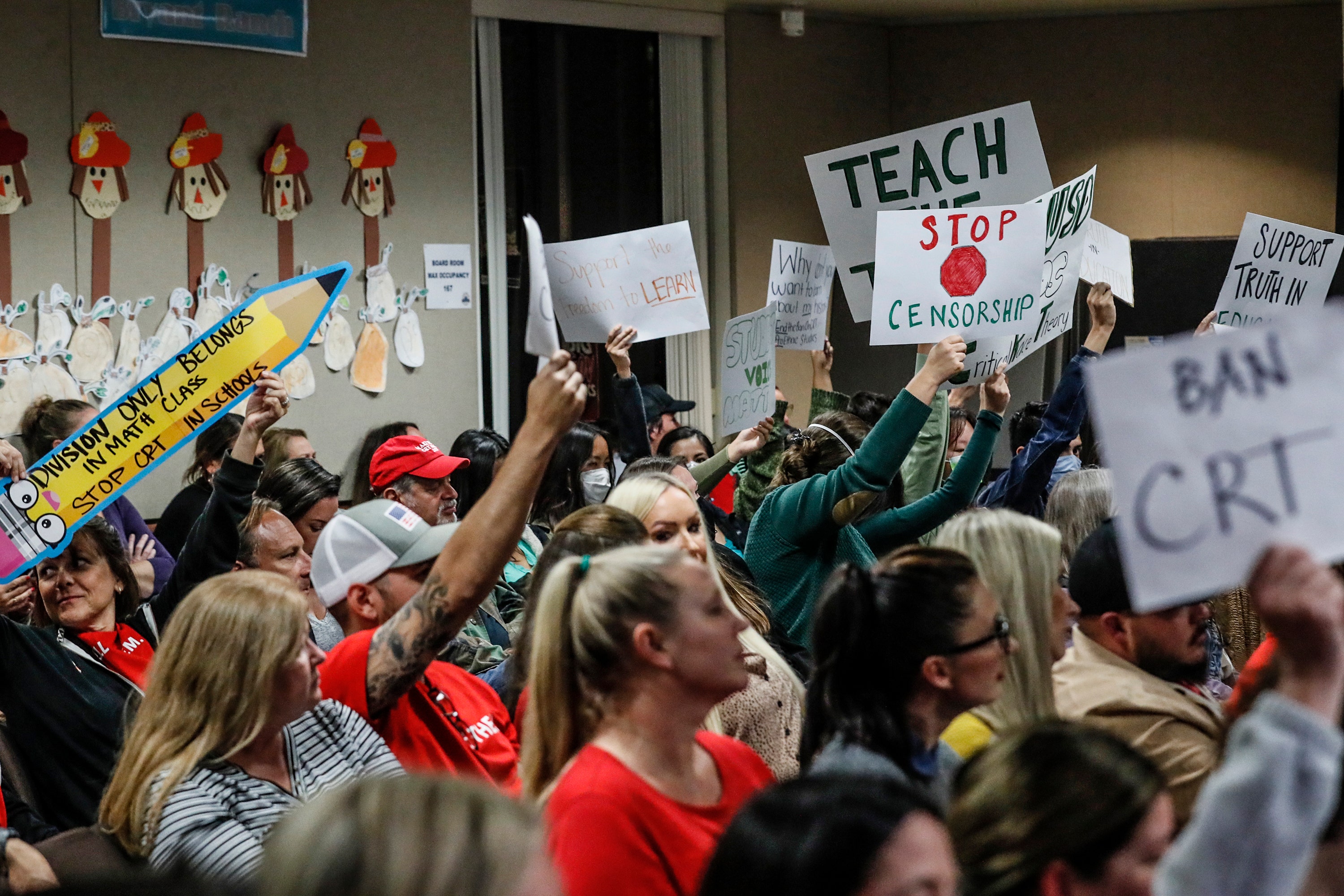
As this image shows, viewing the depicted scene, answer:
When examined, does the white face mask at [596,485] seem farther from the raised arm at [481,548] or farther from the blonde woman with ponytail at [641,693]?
the blonde woman with ponytail at [641,693]

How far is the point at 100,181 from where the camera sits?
673 centimetres

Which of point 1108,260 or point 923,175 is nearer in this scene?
point 923,175

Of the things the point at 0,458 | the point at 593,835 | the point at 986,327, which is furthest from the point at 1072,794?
the point at 986,327

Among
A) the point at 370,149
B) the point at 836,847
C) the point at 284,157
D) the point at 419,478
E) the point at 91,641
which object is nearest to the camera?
the point at 836,847

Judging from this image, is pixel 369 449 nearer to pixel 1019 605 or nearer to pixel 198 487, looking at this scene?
pixel 198 487

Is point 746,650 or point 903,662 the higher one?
point 903,662

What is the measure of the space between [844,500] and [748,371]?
198 centimetres

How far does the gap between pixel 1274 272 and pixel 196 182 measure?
4.80 meters

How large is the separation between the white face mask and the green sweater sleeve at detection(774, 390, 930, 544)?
5.86 ft

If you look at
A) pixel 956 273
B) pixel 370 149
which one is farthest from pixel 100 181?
pixel 956 273

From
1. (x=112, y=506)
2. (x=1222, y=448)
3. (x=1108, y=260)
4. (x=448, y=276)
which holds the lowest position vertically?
(x=112, y=506)

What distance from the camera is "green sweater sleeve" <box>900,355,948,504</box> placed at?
15.6 feet

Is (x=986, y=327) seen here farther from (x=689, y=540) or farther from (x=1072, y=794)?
(x=1072, y=794)

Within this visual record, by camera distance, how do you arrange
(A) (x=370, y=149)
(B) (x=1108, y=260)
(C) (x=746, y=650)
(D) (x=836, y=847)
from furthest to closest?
(A) (x=370, y=149) < (B) (x=1108, y=260) < (C) (x=746, y=650) < (D) (x=836, y=847)
